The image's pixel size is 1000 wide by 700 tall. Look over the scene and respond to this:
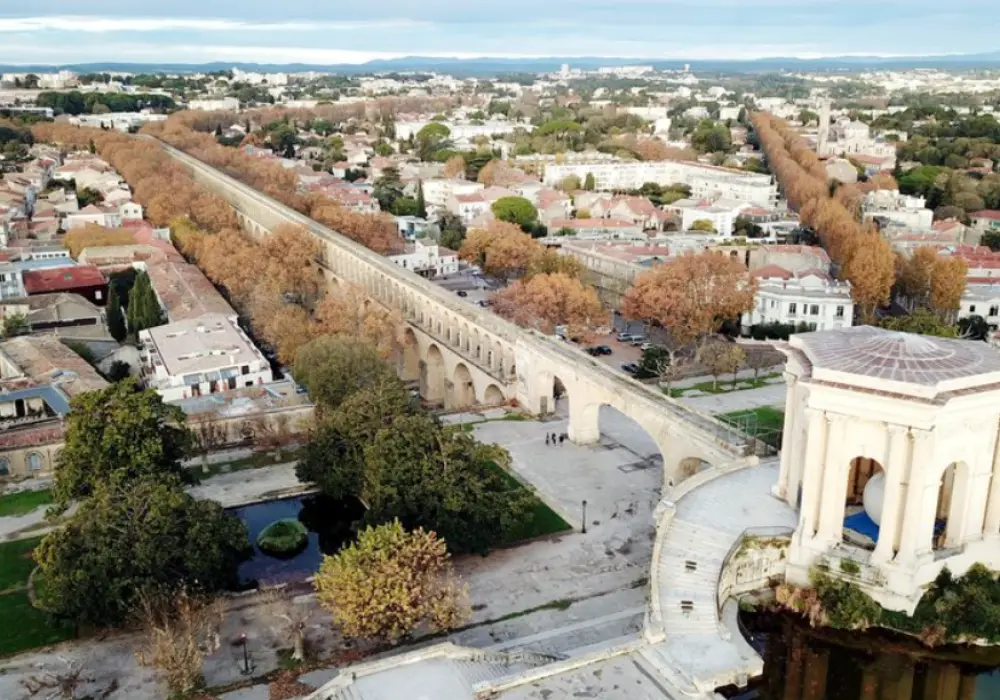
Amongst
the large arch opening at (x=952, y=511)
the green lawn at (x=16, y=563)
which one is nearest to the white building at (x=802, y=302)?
the large arch opening at (x=952, y=511)

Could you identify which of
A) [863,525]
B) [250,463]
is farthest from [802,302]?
[250,463]

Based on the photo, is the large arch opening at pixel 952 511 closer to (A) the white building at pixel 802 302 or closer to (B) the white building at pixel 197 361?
(A) the white building at pixel 802 302

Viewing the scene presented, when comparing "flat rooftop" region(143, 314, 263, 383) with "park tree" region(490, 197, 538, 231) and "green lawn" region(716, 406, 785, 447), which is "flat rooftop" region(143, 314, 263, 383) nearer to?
"green lawn" region(716, 406, 785, 447)

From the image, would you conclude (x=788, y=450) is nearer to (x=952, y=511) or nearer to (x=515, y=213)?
(x=952, y=511)

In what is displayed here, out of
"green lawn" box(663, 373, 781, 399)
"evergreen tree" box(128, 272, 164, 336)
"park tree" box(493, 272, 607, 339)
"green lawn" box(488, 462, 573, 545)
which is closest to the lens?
"green lawn" box(488, 462, 573, 545)

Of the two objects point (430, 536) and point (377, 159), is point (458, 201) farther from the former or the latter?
point (430, 536)

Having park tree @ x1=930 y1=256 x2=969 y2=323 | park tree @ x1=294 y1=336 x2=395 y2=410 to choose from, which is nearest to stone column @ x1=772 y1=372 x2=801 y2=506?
park tree @ x1=294 y1=336 x2=395 y2=410
